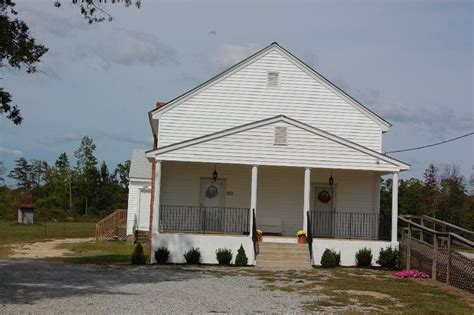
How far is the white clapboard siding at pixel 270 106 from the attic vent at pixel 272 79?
0.12 m

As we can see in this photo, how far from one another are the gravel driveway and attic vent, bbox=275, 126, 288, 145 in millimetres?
5441

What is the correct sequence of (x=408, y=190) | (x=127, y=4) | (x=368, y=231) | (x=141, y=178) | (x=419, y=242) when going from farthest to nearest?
(x=408, y=190)
(x=141, y=178)
(x=368, y=231)
(x=419, y=242)
(x=127, y=4)

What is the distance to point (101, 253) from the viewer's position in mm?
25969

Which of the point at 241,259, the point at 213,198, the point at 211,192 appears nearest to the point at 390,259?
the point at 241,259

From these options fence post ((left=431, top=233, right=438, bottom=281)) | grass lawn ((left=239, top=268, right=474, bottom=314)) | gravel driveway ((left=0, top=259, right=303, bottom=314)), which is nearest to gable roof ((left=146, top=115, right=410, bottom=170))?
grass lawn ((left=239, top=268, right=474, bottom=314))

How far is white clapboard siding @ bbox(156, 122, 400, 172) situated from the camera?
70.2 ft

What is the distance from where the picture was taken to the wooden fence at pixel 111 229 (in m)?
33.7

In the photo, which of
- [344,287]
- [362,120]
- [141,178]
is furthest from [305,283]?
[141,178]

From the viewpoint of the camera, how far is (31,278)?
15.0 metres

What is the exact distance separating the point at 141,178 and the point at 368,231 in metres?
15.6

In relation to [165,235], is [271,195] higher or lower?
higher

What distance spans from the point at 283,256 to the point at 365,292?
6.57m

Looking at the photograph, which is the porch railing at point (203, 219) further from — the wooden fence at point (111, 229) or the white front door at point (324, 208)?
the wooden fence at point (111, 229)

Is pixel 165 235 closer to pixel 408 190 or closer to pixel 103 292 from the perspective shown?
pixel 103 292
